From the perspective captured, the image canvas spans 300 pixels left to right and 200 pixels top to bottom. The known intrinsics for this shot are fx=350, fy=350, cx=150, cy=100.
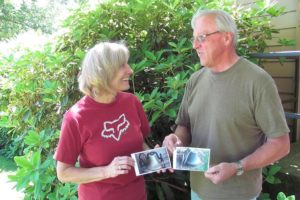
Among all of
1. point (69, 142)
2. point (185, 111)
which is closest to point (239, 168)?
point (185, 111)

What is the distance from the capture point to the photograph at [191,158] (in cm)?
193

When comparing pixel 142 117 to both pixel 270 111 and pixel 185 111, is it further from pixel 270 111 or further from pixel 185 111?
pixel 270 111

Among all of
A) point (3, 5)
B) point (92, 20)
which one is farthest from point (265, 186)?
point (3, 5)

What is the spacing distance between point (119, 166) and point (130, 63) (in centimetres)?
143

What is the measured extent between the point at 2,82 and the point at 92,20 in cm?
124

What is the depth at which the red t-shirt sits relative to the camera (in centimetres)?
195

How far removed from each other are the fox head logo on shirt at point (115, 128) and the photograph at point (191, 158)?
341mm

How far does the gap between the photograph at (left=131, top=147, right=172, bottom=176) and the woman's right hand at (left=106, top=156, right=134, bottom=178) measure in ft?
0.19

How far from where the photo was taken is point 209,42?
6.87 feet

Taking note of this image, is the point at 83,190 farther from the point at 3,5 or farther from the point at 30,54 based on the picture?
the point at 3,5

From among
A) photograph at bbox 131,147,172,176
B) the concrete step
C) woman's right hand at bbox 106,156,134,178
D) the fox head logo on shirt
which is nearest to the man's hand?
photograph at bbox 131,147,172,176

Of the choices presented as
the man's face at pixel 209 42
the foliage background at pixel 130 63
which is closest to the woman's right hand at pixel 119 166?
the man's face at pixel 209 42

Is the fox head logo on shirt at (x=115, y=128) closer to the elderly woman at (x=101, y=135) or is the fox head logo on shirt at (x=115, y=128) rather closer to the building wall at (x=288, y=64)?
the elderly woman at (x=101, y=135)

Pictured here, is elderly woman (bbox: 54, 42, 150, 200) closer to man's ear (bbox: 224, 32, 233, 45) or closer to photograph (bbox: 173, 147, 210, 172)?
photograph (bbox: 173, 147, 210, 172)
